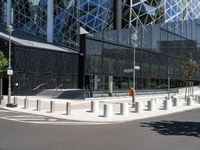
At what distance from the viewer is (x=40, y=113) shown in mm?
23219

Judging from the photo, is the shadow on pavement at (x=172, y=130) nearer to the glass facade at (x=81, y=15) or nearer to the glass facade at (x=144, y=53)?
the glass facade at (x=144, y=53)

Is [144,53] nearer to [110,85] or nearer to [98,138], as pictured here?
[110,85]

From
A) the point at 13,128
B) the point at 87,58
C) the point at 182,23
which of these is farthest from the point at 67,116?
the point at 182,23

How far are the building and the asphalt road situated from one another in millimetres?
25716

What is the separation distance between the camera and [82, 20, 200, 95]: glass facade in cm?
4384

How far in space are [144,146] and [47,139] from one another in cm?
327

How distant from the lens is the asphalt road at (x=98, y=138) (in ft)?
38.3

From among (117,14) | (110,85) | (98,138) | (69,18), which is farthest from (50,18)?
(98,138)

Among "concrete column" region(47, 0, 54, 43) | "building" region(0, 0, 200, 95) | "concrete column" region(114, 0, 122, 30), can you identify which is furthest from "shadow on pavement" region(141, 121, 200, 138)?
"concrete column" region(47, 0, 54, 43)

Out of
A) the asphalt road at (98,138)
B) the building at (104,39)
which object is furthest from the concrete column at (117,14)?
the asphalt road at (98,138)

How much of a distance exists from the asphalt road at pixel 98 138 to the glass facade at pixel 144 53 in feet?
60.5

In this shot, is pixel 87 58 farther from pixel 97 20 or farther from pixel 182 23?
pixel 182 23

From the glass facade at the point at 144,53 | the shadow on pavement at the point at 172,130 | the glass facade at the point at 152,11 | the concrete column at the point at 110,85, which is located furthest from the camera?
the glass facade at the point at 152,11

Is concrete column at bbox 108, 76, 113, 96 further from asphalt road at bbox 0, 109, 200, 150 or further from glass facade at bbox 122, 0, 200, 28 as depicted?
asphalt road at bbox 0, 109, 200, 150
